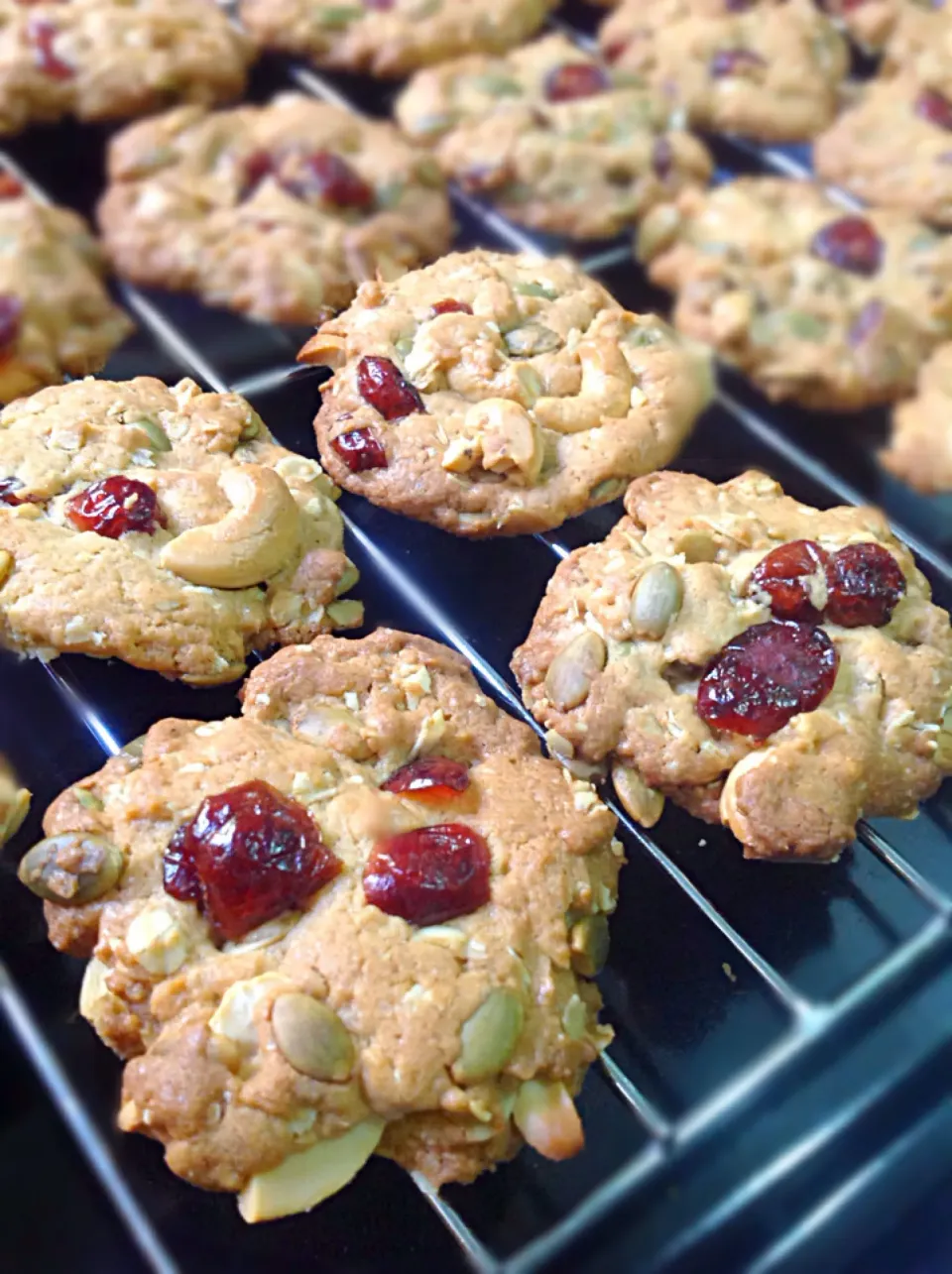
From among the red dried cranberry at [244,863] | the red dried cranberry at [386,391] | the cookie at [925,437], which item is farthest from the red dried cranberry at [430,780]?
the cookie at [925,437]

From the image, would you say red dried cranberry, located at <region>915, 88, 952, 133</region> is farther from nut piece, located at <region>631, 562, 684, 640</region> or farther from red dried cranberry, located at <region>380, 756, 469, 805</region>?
red dried cranberry, located at <region>380, 756, 469, 805</region>

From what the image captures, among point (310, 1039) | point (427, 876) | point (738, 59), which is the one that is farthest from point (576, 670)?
point (738, 59)

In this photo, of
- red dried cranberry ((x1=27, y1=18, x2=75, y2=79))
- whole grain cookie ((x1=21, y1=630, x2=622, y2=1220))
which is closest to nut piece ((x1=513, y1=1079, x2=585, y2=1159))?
whole grain cookie ((x1=21, y1=630, x2=622, y2=1220))

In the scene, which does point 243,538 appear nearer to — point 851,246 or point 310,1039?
point 310,1039

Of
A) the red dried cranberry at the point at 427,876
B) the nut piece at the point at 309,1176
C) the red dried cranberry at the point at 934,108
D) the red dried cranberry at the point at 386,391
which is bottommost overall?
the nut piece at the point at 309,1176

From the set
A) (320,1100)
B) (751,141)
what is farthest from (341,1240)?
(751,141)

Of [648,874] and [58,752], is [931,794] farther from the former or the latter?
[58,752]

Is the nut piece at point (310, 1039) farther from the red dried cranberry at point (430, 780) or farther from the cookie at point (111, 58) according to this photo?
the cookie at point (111, 58)
